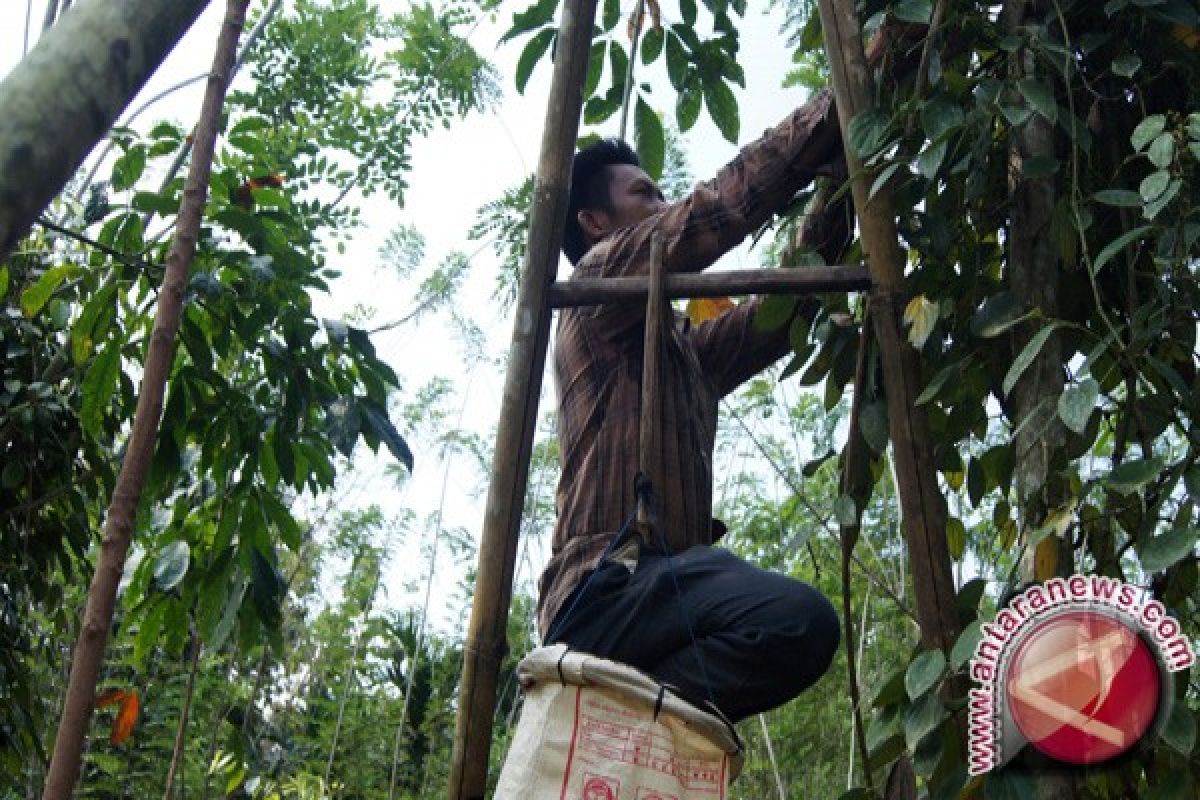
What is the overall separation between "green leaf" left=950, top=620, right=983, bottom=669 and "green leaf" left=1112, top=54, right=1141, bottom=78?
0.71 meters

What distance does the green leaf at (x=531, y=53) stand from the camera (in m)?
2.60

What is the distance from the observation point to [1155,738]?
1.58 m

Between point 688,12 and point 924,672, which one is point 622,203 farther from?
point 924,672

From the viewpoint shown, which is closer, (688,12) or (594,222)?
(594,222)

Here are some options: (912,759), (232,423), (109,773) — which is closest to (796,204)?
(912,759)

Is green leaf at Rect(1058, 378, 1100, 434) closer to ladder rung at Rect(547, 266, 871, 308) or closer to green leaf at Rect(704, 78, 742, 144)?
ladder rung at Rect(547, 266, 871, 308)

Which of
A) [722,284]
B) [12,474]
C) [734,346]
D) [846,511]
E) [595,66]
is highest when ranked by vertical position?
[595,66]

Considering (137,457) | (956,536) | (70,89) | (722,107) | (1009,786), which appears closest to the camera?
(70,89)

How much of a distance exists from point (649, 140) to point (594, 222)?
284 mm

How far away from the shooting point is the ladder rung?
1.95 metres

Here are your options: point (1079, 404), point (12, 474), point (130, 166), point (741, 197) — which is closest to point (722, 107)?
point (741, 197)

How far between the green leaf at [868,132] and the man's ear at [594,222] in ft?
2.03

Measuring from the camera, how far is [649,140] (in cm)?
270

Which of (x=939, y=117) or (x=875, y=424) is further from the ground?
(x=939, y=117)
